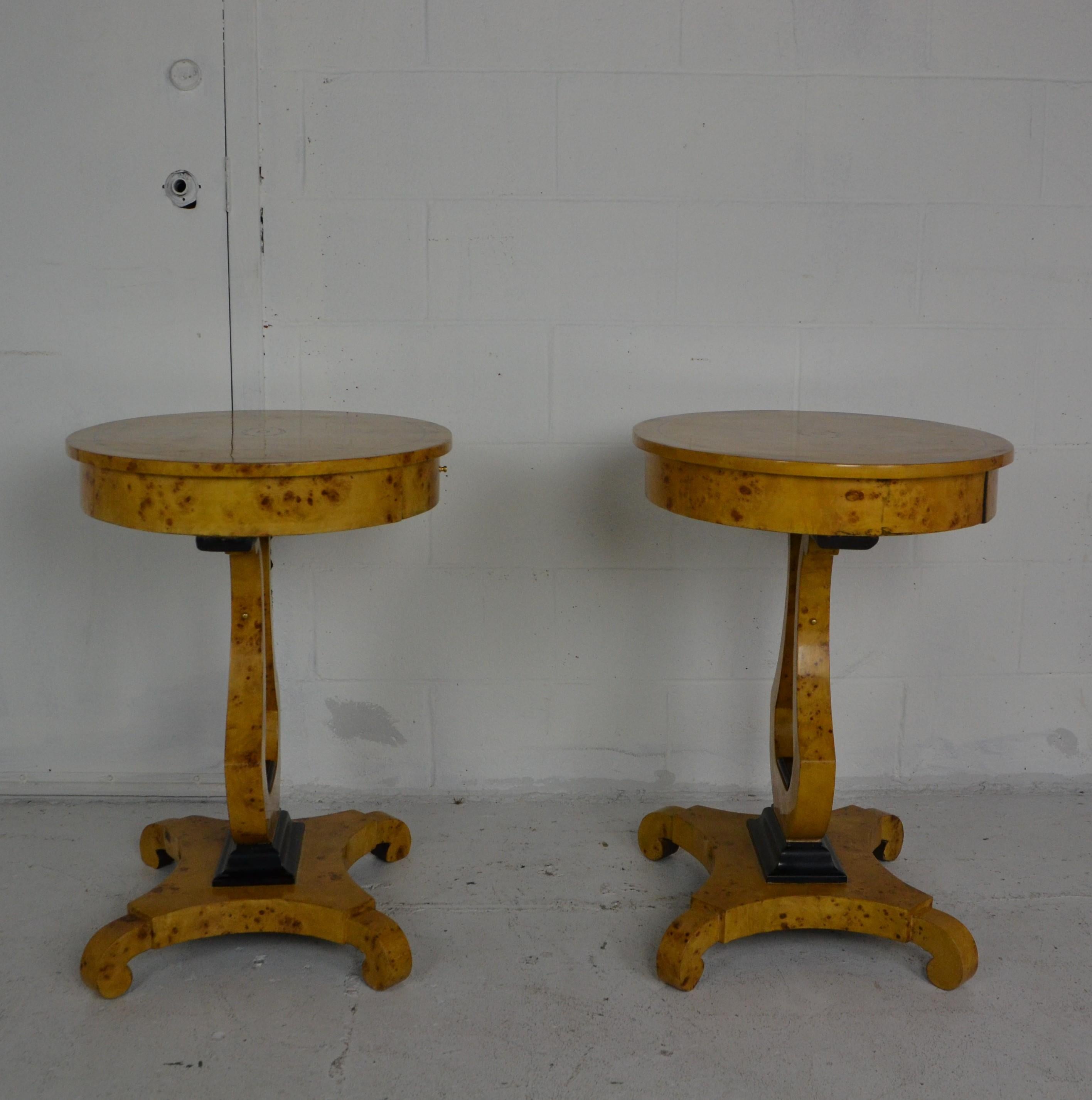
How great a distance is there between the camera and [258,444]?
185 centimetres

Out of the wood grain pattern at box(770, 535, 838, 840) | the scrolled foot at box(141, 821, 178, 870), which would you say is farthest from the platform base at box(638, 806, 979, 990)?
the scrolled foot at box(141, 821, 178, 870)

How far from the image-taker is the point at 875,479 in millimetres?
1677

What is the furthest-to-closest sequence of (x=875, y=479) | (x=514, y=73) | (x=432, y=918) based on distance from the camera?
(x=514, y=73) < (x=432, y=918) < (x=875, y=479)

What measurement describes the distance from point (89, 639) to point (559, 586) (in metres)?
1.09

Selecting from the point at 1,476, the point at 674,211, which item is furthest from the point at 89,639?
the point at 674,211

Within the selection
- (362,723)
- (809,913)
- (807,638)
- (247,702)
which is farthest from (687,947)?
(362,723)

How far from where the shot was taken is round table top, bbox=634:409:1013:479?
5.50 feet

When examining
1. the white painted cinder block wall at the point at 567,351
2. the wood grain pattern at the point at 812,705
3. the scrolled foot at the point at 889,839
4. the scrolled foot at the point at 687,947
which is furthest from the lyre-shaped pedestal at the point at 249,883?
the scrolled foot at the point at 889,839

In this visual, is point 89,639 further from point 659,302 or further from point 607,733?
point 659,302

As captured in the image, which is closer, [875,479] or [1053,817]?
[875,479]

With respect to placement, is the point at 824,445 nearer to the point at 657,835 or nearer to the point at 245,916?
the point at 657,835

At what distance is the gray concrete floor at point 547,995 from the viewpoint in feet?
5.50

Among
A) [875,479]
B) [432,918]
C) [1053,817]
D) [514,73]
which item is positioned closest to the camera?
[875,479]

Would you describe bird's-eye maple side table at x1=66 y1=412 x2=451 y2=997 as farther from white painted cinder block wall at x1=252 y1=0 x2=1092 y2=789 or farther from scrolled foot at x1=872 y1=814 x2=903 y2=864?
scrolled foot at x1=872 y1=814 x2=903 y2=864
